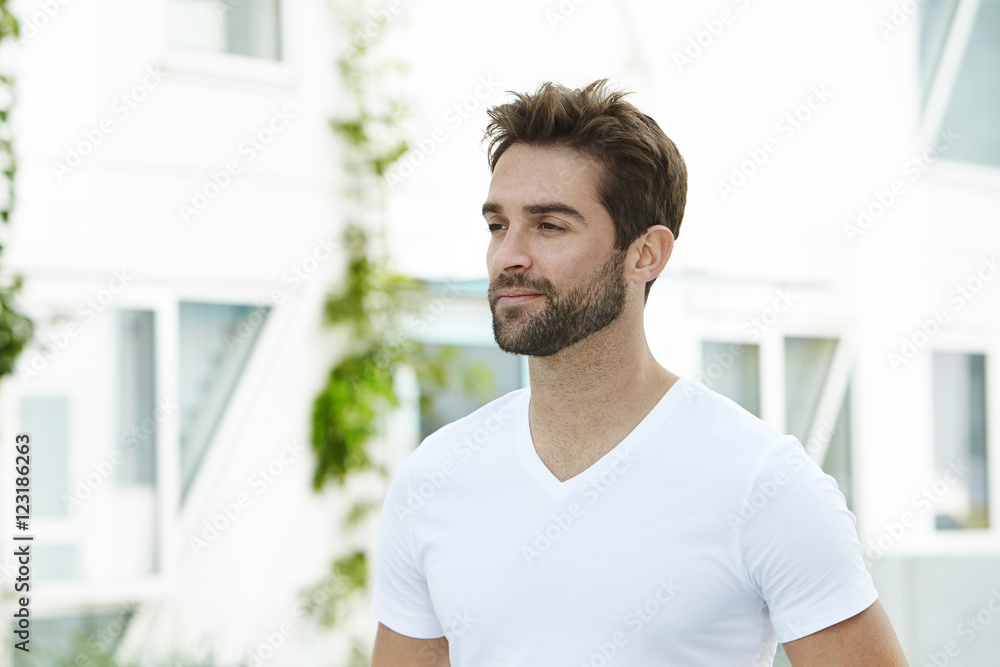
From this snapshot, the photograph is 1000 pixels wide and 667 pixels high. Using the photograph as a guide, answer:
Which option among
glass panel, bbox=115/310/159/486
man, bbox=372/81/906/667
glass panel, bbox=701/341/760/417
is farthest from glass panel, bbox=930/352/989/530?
glass panel, bbox=115/310/159/486

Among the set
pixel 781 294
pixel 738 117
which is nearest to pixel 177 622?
pixel 781 294

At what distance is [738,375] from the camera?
362 cm

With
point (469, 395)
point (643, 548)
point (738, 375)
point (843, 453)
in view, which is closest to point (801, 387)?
point (738, 375)

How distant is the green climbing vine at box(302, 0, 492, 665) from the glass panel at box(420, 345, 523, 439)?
9.5 inches

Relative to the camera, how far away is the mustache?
51.4 inches

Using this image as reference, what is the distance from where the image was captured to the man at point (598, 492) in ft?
3.76

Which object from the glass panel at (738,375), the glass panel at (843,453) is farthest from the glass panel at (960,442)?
the glass panel at (738,375)

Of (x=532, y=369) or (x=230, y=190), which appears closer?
(x=532, y=369)

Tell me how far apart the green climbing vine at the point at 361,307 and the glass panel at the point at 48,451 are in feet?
3.18

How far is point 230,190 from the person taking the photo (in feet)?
12.8

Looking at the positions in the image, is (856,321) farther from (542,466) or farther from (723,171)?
(542,466)

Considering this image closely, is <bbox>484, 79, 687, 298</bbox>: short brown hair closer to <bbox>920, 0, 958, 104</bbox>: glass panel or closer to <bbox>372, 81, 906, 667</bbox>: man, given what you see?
<bbox>372, 81, 906, 667</bbox>: man

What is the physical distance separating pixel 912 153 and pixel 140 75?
8.65 feet

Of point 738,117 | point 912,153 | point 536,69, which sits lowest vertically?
point 912,153
